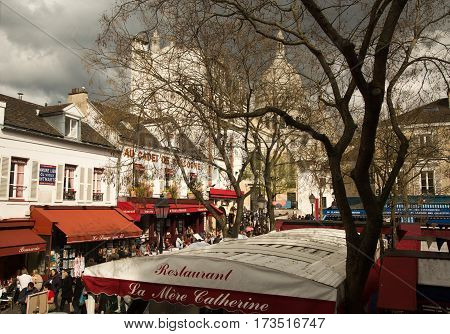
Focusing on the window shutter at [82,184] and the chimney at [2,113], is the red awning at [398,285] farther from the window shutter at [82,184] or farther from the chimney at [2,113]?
the window shutter at [82,184]

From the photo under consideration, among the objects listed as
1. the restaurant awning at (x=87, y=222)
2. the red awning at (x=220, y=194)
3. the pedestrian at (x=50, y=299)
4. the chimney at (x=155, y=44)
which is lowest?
the pedestrian at (x=50, y=299)

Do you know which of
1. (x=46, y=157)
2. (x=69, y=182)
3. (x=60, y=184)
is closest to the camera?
(x=46, y=157)

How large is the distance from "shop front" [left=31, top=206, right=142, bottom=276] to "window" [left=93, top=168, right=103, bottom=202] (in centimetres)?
61

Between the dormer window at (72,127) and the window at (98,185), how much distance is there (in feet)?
7.38

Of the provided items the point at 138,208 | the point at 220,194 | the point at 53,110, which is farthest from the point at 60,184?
the point at 220,194

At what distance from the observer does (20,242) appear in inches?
635

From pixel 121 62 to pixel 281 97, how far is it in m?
5.82

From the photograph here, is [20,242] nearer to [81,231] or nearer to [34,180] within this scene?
[81,231]

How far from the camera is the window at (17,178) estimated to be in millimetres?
17094

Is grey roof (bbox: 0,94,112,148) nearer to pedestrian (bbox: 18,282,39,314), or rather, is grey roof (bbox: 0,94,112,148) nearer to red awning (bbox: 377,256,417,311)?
pedestrian (bbox: 18,282,39,314)

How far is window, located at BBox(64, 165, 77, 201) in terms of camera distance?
65.5ft

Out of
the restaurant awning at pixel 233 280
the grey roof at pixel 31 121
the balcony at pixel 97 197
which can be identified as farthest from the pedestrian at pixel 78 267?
the restaurant awning at pixel 233 280

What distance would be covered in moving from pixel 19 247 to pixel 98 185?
6.62m
